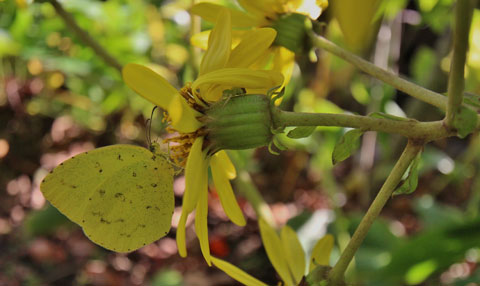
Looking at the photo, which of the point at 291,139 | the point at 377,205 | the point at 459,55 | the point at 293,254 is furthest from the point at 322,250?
the point at 291,139

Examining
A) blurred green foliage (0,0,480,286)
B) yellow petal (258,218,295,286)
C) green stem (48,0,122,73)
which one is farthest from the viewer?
blurred green foliage (0,0,480,286)

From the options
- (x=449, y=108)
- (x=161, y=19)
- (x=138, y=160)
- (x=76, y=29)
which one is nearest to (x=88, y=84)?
(x=161, y=19)

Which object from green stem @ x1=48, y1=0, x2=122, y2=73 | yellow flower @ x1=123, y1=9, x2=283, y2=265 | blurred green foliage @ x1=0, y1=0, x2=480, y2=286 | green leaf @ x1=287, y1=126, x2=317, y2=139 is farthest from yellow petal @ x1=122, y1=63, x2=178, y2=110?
green stem @ x1=48, y1=0, x2=122, y2=73

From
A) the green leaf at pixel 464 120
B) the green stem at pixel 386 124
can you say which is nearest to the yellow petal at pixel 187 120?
the green stem at pixel 386 124

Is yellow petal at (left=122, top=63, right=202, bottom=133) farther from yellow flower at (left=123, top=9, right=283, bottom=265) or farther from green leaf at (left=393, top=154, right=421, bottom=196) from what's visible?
green leaf at (left=393, top=154, right=421, bottom=196)

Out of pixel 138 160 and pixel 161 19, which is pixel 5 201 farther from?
pixel 138 160

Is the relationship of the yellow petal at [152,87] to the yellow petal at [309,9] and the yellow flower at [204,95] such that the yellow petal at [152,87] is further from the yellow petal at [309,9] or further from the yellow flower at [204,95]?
the yellow petal at [309,9]
